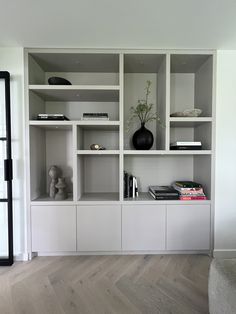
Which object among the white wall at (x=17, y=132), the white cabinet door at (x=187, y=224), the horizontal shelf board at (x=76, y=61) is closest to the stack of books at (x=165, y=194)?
the white cabinet door at (x=187, y=224)


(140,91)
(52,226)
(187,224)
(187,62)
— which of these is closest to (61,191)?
(52,226)

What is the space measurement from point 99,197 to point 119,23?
181cm

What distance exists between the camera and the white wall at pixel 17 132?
205 cm

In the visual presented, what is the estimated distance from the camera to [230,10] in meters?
1.48

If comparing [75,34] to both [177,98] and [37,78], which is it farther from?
[177,98]

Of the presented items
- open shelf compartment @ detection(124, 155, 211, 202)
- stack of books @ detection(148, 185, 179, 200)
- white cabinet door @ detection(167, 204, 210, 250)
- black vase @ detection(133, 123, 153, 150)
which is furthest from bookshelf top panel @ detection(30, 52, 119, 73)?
white cabinet door @ detection(167, 204, 210, 250)

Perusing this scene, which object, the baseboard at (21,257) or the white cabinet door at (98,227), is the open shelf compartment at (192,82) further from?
the baseboard at (21,257)

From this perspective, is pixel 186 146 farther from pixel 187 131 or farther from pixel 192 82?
pixel 192 82

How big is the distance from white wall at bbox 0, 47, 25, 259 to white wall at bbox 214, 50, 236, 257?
224 cm

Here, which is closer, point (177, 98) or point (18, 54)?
point (18, 54)

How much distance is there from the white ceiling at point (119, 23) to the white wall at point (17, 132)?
0.14 m

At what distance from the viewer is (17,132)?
2082 millimetres

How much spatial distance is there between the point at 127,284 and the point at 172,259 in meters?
0.66

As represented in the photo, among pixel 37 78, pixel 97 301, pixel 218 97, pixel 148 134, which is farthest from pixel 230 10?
pixel 97 301
